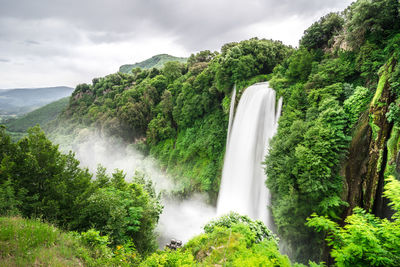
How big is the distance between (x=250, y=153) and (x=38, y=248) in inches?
608

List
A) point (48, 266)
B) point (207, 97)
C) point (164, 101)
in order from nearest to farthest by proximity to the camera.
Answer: point (48, 266) < point (207, 97) < point (164, 101)

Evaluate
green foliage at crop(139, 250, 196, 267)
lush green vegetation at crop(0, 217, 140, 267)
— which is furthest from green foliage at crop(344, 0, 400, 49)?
lush green vegetation at crop(0, 217, 140, 267)

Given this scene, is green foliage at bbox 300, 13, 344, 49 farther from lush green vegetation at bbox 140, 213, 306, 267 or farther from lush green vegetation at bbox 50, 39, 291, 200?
lush green vegetation at bbox 140, 213, 306, 267

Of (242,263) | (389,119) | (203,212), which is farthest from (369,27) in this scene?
(203,212)

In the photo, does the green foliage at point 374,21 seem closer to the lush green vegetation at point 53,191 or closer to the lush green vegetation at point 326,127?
the lush green vegetation at point 326,127

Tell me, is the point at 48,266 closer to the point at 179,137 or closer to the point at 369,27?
the point at 369,27

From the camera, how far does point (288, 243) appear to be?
1055cm

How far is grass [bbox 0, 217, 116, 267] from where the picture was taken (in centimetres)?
439

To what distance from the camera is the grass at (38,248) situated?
4.39 m

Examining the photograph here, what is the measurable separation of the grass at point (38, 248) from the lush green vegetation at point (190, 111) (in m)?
18.0

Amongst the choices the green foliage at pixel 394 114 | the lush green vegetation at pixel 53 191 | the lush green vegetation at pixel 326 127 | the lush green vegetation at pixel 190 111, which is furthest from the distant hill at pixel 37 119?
the green foliage at pixel 394 114

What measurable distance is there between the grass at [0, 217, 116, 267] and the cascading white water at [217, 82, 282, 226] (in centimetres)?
1236

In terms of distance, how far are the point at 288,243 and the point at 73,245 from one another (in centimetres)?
1059

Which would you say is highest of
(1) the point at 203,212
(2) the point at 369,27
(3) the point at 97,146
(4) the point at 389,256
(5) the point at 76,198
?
(2) the point at 369,27
